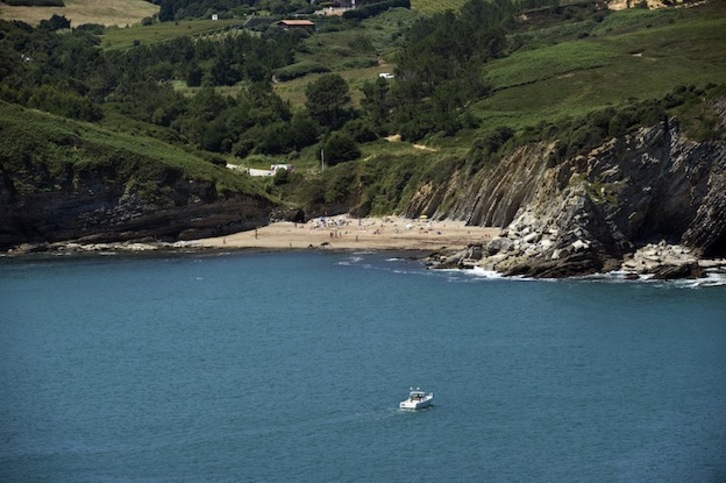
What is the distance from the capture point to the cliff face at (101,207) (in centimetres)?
12375

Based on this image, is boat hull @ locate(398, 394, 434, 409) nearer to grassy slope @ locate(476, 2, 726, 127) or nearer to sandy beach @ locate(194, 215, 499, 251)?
sandy beach @ locate(194, 215, 499, 251)

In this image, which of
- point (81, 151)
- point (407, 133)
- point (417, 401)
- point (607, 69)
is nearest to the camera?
point (417, 401)

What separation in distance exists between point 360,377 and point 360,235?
172ft

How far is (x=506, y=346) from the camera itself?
3123 inches

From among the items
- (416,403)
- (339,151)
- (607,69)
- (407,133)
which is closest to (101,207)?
(339,151)

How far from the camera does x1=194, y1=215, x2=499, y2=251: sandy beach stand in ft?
387

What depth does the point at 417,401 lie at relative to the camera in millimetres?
66062

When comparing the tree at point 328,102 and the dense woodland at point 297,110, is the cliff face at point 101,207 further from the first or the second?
the tree at point 328,102

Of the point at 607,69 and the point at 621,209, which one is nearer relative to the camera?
the point at 621,209

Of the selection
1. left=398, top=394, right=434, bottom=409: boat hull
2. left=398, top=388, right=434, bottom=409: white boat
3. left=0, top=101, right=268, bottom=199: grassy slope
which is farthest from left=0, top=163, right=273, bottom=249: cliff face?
left=398, top=394, right=434, bottom=409: boat hull

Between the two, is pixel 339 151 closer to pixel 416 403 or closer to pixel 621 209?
pixel 621 209

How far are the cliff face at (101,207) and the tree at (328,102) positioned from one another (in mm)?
34859

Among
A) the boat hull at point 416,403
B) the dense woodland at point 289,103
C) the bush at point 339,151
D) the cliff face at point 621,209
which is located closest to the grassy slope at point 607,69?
the dense woodland at point 289,103

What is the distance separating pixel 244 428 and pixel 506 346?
19270mm
